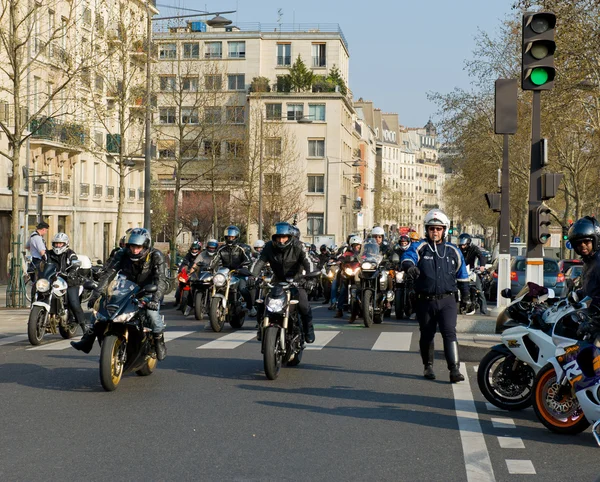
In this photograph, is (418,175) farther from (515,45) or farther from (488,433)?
(488,433)

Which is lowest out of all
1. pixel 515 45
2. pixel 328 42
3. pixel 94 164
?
pixel 94 164

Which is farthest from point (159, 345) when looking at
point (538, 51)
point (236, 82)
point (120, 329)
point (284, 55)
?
point (284, 55)

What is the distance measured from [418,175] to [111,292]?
601 ft

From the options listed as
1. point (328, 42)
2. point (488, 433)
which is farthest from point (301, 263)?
point (328, 42)

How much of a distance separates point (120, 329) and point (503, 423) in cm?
392

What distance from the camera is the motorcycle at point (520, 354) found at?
28.6ft

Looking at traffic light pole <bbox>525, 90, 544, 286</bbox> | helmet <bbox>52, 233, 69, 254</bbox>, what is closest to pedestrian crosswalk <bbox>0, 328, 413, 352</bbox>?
helmet <bbox>52, 233, 69, 254</bbox>

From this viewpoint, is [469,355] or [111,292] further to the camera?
[469,355]

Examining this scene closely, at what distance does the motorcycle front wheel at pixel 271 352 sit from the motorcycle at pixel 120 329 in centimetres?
122

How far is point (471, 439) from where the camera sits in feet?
25.4

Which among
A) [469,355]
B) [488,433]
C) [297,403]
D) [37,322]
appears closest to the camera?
[488,433]

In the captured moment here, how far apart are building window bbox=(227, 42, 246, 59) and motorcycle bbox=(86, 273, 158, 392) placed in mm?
78241

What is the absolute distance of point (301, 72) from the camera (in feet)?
270

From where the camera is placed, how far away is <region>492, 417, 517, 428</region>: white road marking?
8359 mm
